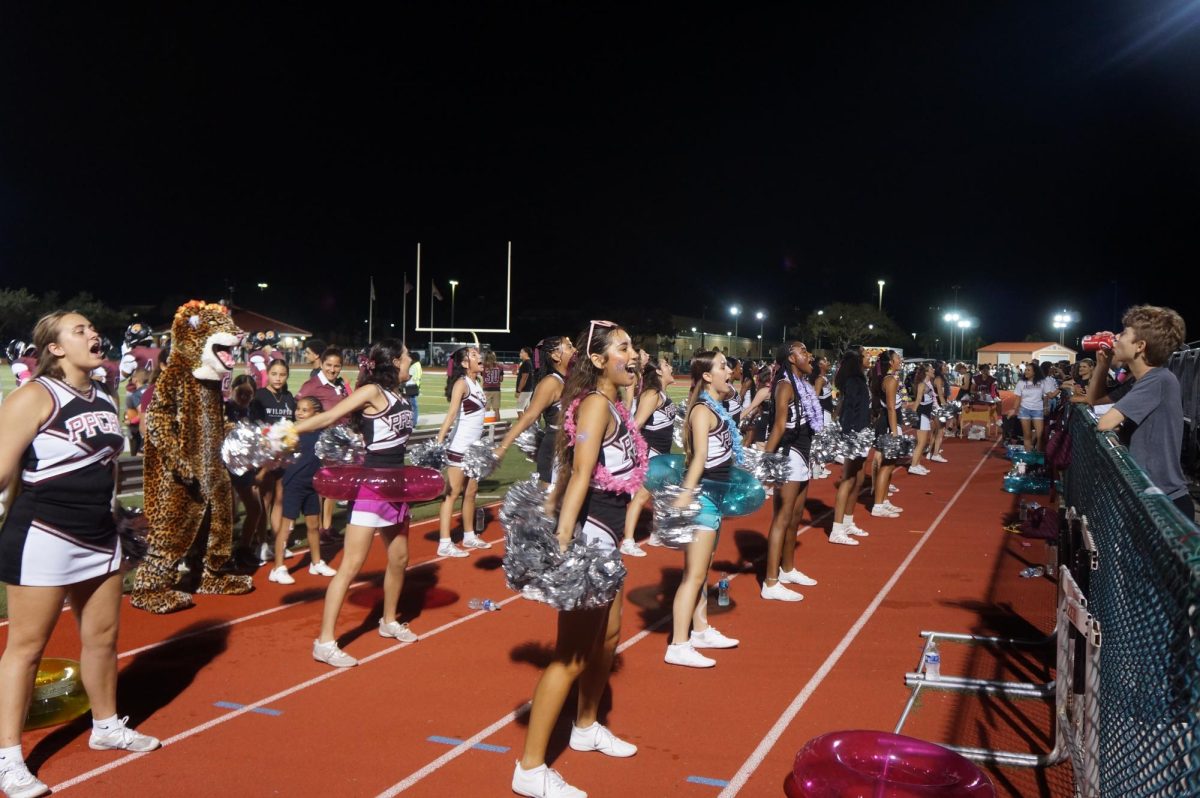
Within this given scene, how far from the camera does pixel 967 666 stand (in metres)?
5.55

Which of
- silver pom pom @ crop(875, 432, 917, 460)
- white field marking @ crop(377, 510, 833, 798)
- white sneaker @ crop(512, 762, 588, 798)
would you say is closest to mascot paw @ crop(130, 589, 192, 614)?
white field marking @ crop(377, 510, 833, 798)

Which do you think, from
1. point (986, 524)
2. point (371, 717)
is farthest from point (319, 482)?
point (986, 524)

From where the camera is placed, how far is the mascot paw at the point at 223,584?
6.87 metres

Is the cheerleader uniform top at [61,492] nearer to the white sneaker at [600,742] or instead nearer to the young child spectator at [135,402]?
the white sneaker at [600,742]

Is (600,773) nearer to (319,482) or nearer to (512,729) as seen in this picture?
(512,729)

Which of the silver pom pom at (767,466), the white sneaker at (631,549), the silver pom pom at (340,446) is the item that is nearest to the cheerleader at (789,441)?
the silver pom pom at (767,466)

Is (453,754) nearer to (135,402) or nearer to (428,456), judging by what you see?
(428,456)

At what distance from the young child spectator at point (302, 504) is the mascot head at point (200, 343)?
36.8 inches

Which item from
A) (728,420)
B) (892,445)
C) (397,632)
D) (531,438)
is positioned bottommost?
(397,632)

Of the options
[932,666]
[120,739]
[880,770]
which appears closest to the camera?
[880,770]

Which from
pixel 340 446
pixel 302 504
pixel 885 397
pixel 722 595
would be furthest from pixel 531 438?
pixel 885 397

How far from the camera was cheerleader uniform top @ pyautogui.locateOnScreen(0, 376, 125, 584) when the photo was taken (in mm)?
3686

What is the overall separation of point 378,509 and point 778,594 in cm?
329

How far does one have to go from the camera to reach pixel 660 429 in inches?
334
